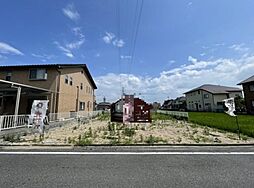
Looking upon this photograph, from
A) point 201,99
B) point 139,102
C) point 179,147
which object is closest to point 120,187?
point 179,147

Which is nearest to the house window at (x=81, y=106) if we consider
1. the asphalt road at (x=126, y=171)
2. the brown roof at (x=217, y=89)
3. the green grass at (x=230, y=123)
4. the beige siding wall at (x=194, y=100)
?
the green grass at (x=230, y=123)

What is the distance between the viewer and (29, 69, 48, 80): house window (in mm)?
15992

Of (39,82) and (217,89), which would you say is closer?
(39,82)

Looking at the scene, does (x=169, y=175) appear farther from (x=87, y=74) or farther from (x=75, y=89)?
(x=87, y=74)

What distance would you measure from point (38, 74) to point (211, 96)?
4107 centimetres

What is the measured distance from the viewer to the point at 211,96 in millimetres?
44469

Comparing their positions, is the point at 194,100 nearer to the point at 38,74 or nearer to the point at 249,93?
the point at 249,93

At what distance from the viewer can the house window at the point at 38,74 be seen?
16.0 metres

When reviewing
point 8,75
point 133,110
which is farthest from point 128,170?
point 8,75

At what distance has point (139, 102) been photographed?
10633 mm

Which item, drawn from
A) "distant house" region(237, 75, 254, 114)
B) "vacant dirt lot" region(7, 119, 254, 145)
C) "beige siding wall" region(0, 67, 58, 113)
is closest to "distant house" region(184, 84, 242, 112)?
"distant house" region(237, 75, 254, 114)

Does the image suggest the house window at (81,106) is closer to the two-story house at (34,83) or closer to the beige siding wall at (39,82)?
the two-story house at (34,83)

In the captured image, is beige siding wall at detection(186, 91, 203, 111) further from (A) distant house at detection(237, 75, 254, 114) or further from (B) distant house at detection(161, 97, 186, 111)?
(A) distant house at detection(237, 75, 254, 114)

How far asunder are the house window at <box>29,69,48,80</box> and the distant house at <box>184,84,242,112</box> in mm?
40072
